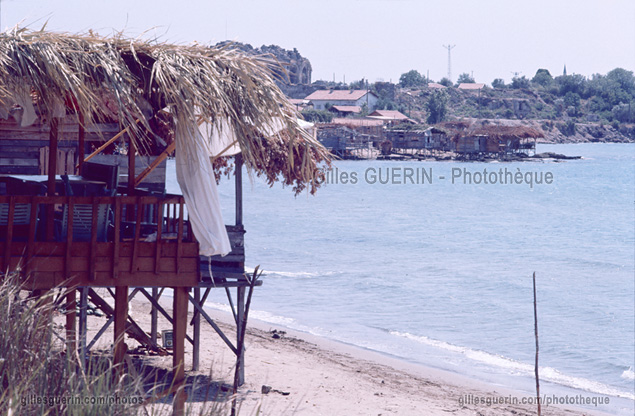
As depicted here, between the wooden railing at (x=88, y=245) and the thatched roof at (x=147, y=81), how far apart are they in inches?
26.1

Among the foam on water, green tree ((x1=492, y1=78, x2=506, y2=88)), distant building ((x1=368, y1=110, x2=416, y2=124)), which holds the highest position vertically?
green tree ((x1=492, y1=78, x2=506, y2=88))

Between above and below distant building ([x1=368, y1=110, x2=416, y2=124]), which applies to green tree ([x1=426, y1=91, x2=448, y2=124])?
above

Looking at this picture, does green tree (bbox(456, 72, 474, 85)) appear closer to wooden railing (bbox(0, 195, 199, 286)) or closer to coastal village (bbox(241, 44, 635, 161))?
coastal village (bbox(241, 44, 635, 161))

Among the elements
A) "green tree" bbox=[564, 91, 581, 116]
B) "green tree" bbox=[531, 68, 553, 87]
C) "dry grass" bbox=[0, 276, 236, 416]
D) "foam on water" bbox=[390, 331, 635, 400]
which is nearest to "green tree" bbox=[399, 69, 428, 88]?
"green tree" bbox=[531, 68, 553, 87]

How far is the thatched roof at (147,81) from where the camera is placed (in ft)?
16.8

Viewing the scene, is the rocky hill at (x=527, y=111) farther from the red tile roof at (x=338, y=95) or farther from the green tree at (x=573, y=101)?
the red tile roof at (x=338, y=95)

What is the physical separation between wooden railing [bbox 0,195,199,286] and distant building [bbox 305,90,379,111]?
97597 mm

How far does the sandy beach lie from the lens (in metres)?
7.77

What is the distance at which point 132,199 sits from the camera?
18.5ft

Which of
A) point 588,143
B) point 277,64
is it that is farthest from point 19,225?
point 588,143

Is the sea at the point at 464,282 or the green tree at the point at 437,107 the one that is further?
the green tree at the point at 437,107

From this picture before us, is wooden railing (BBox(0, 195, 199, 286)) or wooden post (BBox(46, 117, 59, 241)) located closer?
Answer: wooden railing (BBox(0, 195, 199, 286))

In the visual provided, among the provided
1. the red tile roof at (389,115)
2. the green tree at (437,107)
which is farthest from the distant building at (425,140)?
the green tree at (437,107)

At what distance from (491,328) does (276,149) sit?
27.7 feet
